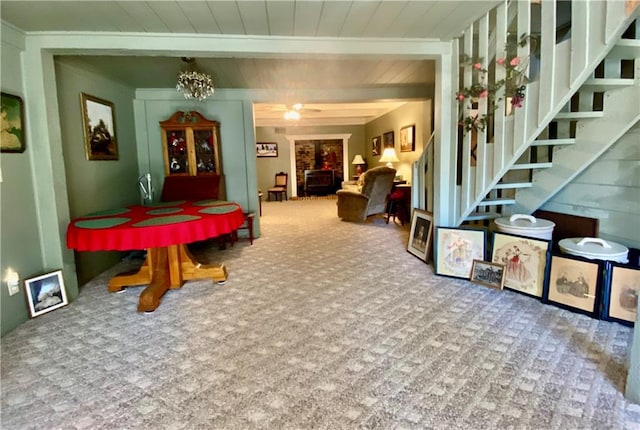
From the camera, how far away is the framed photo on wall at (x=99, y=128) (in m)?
3.40

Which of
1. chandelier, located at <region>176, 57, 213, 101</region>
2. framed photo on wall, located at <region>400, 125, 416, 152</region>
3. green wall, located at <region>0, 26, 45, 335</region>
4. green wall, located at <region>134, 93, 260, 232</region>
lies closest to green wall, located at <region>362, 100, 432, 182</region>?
framed photo on wall, located at <region>400, 125, 416, 152</region>

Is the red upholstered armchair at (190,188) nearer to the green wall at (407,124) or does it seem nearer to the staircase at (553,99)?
the staircase at (553,99)

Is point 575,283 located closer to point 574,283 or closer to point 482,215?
point 574,283

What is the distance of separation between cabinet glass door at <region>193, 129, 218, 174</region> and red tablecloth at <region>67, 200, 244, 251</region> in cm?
188

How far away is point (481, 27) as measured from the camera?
2617mm

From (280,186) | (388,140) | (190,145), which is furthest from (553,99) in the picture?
(280,186)

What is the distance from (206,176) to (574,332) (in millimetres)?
4080

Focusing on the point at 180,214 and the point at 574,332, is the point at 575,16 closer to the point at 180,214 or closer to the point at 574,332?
the point at 574,332

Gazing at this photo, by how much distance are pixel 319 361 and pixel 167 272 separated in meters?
1.78

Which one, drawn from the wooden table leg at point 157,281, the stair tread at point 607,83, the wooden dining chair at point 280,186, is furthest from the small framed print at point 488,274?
the wooden dining chair at point 280,186

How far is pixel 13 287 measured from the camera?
239cm

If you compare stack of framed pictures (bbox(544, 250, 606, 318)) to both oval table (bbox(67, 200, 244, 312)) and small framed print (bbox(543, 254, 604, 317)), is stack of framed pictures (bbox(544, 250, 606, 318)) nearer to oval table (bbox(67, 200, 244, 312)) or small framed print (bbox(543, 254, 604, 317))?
small framed print (bbox(543, 254, 604, 317))

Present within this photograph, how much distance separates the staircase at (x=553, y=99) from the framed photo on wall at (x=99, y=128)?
3.58 meters

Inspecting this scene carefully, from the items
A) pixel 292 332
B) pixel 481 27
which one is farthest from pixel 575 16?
pixel 292 332
